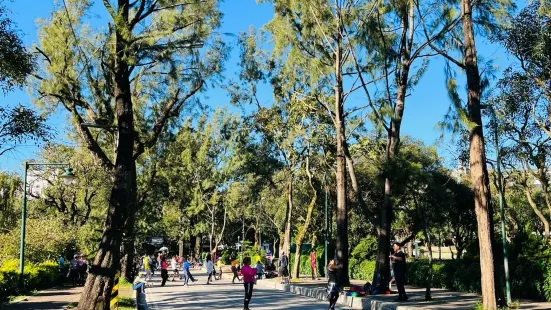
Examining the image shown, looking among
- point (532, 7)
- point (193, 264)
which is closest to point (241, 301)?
point (532, 7)

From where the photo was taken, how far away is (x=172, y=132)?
23.9 meters

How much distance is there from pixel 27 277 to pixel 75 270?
6.62 m

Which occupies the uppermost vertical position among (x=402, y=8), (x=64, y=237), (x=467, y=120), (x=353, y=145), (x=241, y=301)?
(x=402, y=8)

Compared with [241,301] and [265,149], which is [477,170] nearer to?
[241,301]

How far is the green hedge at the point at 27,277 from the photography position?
1849 centimetres

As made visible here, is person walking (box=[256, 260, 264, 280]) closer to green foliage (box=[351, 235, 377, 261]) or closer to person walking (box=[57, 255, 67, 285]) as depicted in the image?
green foliage (box=[351, 235, 377, 261])

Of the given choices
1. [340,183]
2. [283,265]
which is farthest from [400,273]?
[283,265]

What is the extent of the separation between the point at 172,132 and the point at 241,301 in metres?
8.36

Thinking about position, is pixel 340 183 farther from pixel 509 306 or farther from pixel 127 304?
pixel 127 304

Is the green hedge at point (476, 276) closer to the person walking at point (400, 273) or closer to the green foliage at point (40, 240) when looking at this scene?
the person walking at point (400, 273)

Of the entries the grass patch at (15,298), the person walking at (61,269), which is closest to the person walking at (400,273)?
the grass patch at (15,298)

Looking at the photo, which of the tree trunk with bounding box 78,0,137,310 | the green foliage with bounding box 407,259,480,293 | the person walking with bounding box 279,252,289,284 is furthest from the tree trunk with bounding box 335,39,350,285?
the tree trunk with bounding box 78,0,137,310

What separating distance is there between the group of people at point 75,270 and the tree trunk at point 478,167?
864 inches

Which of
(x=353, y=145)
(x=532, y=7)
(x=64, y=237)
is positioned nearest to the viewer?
(x=532, y=7)
